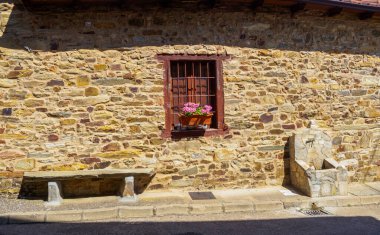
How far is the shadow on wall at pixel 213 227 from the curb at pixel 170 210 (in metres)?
0.17

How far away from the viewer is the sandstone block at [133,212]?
600cm

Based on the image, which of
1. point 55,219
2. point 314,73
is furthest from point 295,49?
point 55,219

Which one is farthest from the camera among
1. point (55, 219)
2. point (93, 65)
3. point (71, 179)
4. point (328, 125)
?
point (328, 125)

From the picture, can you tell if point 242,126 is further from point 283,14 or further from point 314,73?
point 283,14

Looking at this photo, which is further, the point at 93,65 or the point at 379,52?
the point at 379,52

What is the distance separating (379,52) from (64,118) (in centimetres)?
711

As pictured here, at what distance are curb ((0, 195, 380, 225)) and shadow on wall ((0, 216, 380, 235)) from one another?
0.55 feet

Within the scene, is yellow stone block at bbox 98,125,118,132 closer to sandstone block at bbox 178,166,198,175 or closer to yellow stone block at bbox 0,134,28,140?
yellow stone block at bbox 0,134,28,140

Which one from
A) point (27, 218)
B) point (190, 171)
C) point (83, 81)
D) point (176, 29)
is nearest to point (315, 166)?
point (190, 171)

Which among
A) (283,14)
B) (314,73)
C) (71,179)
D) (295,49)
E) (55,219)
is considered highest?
(283,14)

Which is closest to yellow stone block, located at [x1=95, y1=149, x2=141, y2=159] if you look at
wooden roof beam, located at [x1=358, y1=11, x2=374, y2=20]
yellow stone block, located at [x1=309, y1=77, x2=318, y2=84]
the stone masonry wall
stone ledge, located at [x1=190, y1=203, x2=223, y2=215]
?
the stone masonry wall

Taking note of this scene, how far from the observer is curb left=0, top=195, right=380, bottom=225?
577 centimetres

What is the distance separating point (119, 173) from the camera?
656 cm

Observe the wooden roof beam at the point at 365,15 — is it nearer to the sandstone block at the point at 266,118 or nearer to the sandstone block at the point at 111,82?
the sandstone block at the point at 266,118
